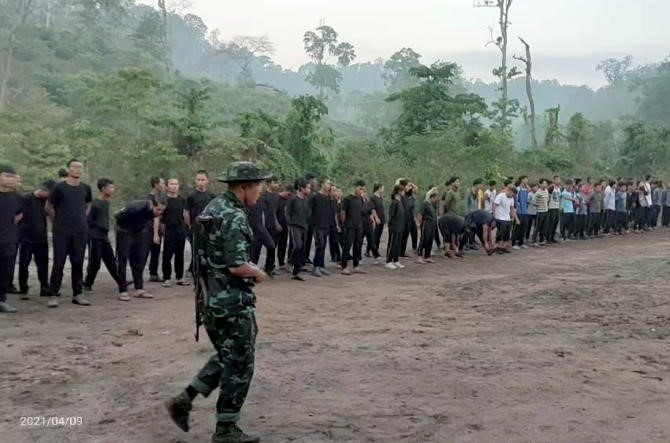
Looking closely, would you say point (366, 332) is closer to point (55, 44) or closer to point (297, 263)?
point (297, 263)

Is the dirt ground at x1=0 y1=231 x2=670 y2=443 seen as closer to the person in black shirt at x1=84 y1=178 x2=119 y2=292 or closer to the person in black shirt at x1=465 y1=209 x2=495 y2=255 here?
the person in black shirt at x1=84 y1=178 x2=119 y2=292

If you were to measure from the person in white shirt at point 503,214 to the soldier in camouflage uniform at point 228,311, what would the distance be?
39.5 feet

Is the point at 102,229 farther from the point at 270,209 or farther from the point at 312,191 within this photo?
the point at 312,191

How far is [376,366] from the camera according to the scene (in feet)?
19.3

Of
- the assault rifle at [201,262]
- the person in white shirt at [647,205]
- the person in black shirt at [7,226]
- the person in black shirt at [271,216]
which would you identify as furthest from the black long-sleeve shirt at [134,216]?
the person in white shirt at [647,205]

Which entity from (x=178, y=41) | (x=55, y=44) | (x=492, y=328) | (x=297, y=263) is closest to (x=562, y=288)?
(x=492, y=328)

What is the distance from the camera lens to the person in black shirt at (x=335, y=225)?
41.1ft

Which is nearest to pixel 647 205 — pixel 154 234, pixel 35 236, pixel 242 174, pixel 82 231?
pixel 154 234

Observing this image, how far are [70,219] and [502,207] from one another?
33.3 ft

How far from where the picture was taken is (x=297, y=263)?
1155cm

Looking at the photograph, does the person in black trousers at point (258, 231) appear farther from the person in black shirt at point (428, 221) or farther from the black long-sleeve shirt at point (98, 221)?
the person in black shirt at point (428, 221)

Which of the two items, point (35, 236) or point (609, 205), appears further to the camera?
point (609, 205)

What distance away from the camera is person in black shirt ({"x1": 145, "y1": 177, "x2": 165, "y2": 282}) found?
10.0m

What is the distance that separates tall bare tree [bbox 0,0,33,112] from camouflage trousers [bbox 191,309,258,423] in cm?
2289
